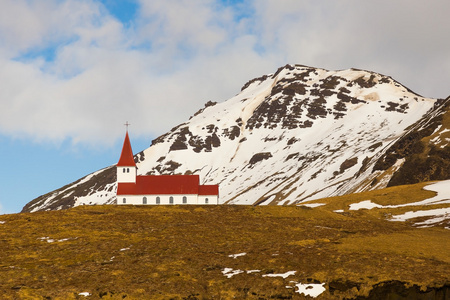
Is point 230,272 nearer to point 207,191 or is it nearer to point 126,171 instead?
point 207,191

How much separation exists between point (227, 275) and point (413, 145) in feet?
541

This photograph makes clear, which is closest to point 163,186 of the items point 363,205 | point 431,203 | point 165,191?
point 165,191

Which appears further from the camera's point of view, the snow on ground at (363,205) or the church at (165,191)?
the church at (165,191)

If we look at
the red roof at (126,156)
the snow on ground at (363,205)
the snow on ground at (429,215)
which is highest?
the red roof at (126,156)

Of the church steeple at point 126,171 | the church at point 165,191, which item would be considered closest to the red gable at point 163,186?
the church at point 165,191

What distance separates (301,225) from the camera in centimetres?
3728

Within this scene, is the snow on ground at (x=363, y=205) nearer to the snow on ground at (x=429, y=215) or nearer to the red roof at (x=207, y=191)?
the snow on ground at (x=429, y=215)

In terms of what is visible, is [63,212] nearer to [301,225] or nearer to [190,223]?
[190,223]

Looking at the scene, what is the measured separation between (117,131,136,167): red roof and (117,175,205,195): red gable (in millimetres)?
5775

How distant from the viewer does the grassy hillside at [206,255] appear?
67.8 feet

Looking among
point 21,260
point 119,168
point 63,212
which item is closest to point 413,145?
point 119,168

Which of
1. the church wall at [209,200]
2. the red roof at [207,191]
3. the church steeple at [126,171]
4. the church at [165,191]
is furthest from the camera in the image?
the church steeple at [126,171]

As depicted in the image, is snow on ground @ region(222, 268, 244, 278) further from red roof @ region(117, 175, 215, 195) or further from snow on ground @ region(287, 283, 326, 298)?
red roof @ region(117, 175, 215, 195)

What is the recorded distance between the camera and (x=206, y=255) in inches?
1042
